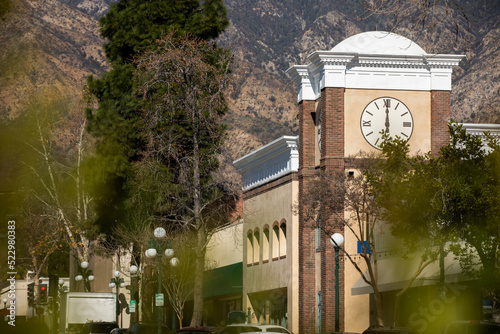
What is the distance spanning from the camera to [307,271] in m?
40.2

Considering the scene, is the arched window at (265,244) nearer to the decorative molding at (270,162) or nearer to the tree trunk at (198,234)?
the decorative molding at (270,162)

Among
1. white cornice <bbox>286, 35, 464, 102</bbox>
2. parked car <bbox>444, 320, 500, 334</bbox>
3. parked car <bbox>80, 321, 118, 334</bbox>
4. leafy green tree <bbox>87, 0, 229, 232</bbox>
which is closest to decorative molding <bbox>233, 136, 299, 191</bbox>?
white cornice <bbox>286, 35, 464, 102</bbox>

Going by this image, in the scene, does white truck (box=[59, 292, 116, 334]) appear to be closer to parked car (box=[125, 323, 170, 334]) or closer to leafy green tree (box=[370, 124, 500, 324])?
parked car (box=[125, 323, 170, 334])

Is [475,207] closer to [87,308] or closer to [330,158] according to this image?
[330,158]

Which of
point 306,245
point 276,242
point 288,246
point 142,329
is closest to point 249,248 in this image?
point 276,242

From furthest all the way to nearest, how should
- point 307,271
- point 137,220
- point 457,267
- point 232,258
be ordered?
point 232,258
point 137,220
point 307,271
point 457,267

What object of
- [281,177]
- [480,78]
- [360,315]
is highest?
[480,78]

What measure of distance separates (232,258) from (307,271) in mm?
13034

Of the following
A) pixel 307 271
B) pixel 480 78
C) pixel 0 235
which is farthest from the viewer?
pixel 480 78

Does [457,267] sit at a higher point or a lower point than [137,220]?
lower

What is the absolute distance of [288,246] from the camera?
139ft

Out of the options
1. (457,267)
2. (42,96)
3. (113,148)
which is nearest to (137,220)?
(113,148)

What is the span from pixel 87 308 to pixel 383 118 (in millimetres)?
16877

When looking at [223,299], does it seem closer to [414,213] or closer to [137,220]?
[137,220]
